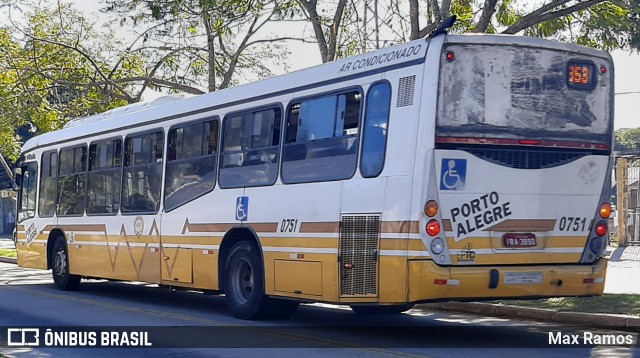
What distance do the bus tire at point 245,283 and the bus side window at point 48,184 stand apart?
7.60 m

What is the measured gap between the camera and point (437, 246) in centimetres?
1069

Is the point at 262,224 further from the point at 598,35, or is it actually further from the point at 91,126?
the point at 598,35

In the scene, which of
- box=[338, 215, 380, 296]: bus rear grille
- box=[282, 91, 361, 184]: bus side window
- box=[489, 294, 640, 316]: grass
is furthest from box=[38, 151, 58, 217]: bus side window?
box=[338, 215, 380, 296]: bus rear grille

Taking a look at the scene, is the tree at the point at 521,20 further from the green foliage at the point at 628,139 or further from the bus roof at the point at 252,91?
the green foliage at the point at 628,139

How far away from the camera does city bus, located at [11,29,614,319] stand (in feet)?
35.4

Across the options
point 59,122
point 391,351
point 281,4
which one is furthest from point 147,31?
point 391,351

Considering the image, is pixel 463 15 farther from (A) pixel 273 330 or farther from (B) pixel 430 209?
(B) pixel 430 209

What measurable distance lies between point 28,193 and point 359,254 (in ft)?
40.8

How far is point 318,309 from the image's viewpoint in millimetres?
16156

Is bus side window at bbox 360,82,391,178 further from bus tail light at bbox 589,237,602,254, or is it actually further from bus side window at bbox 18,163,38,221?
bus side window at bbox 18,163,38,221

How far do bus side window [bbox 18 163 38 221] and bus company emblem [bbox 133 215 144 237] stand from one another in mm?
5392

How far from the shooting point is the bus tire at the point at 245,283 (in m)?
13.6

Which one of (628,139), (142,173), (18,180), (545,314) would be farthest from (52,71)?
(628,139)

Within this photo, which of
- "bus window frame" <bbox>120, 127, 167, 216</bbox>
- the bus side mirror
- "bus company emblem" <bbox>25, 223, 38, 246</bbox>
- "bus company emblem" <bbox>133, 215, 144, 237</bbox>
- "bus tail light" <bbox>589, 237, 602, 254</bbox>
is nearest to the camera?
"bus tail light" <bbox>589, 237, 602, 254</bbox>
